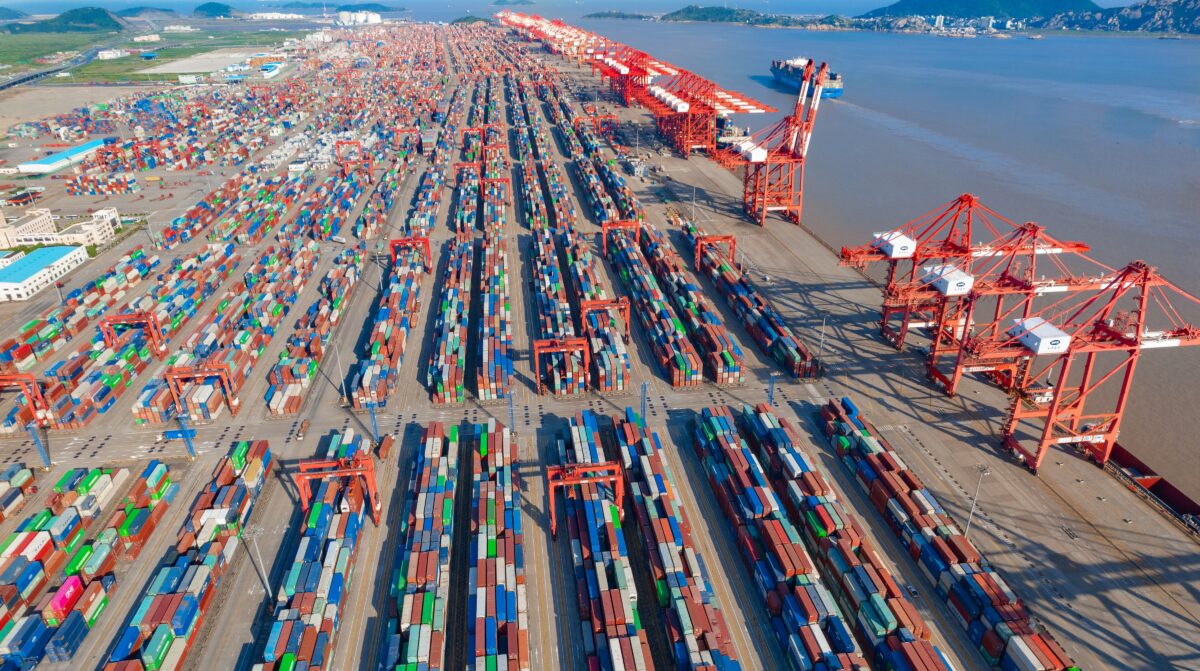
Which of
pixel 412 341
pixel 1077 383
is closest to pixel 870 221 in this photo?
pixel 1077 383

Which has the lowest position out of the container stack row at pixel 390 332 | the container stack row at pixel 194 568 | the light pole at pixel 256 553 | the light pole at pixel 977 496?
the light pole at pixel 256 553

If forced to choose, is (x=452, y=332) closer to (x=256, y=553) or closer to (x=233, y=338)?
(x=233, y=338)

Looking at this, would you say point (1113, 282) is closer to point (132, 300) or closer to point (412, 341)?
point (412, 341)

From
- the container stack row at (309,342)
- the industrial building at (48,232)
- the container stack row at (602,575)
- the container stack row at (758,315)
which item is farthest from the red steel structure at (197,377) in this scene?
the industrial building at (48,232)

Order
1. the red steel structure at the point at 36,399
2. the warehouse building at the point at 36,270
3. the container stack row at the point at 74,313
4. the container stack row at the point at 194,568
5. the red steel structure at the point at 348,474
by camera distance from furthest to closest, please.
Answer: the warehouse building at the point at 36,270, the container stack row at the point at 74,313, the red steel structure at the point at 36,399, the red steel structure at the point at 348,474, the container stack row at the point at 194,568

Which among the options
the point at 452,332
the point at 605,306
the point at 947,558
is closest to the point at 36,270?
the point at 452,332

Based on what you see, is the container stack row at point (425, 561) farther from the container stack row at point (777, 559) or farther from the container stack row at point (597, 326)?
the container stack row at point (777, 559)

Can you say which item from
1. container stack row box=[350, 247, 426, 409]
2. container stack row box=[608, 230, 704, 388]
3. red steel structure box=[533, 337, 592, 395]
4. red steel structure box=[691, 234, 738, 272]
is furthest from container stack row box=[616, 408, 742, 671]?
red steel structure box=[691, 234, 738, 272]
